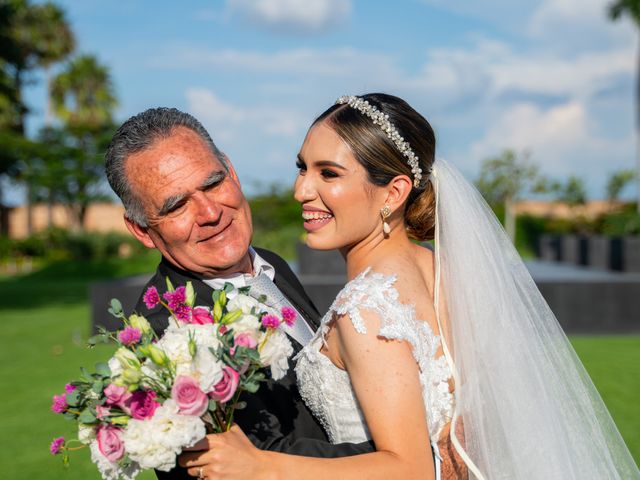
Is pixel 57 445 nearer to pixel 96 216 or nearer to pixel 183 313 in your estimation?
pixel 183 313

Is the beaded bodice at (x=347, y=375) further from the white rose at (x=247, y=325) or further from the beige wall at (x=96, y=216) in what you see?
the beige wall at (x=96, y=216)

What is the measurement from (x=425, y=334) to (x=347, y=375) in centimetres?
30

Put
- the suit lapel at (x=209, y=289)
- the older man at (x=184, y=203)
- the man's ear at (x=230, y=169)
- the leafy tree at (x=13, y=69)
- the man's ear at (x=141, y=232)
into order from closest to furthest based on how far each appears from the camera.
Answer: the older man at (x=184, y=203) → the suit lapel at (x=209, y=289) → the man's ear at (x=141, y=232) → the man's ear at (x=230, y=169) → the leafy tree at (x=13, y=69)

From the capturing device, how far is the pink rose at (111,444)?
2.09m

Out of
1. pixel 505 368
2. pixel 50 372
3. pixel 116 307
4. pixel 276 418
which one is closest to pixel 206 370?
pixel 116 307

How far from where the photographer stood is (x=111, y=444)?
2102mm

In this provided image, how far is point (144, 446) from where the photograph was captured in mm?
2014

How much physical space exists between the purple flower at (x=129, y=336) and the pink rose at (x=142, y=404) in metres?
0.15

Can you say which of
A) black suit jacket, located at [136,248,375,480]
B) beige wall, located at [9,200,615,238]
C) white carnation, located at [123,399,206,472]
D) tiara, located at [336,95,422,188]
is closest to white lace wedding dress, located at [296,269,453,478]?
black suit jacket, located at [136,248,375,480]

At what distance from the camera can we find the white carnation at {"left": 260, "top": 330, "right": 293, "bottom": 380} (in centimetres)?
228

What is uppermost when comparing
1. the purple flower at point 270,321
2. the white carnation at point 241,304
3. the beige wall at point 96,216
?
the white carnation at point 241,304

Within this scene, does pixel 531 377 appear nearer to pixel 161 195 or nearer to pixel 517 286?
pixel 517 286

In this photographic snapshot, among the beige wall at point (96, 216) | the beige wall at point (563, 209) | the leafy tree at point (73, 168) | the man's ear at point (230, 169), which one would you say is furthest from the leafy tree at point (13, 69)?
the beige wall at point (563, 209)

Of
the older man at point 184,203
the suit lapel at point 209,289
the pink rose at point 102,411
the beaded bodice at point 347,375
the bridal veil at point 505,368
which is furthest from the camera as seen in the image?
the suit lapel at point 209,289
